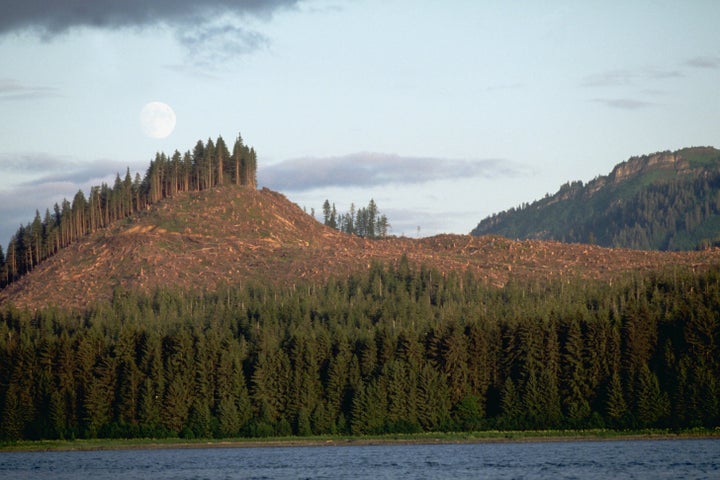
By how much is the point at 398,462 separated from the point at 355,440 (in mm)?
30685

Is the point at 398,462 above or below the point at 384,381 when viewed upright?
below

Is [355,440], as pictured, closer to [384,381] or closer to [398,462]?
[384,381]

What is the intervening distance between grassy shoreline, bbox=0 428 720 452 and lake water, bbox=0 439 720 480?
3262 mm

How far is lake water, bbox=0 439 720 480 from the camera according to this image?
94.2 metres

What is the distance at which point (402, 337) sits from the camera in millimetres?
158750

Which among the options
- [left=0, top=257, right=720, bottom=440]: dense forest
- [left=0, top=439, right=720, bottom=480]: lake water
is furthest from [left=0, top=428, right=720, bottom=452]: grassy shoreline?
[left=0, top=439, right=720, bottom=480]: lake water

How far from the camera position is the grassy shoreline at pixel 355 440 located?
135 m

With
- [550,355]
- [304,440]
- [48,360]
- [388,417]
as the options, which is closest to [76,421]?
[48,360]

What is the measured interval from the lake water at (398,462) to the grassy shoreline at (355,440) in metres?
3.26

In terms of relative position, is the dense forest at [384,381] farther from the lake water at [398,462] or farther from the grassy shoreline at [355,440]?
the lake water at [398,462]

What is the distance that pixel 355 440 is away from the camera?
457 feet

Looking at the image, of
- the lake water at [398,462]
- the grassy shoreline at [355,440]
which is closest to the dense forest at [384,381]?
the grassy shoreline at [355,440]

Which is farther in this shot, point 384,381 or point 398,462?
point 384,381

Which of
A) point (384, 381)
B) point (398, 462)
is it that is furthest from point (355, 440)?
point (398, 462)
